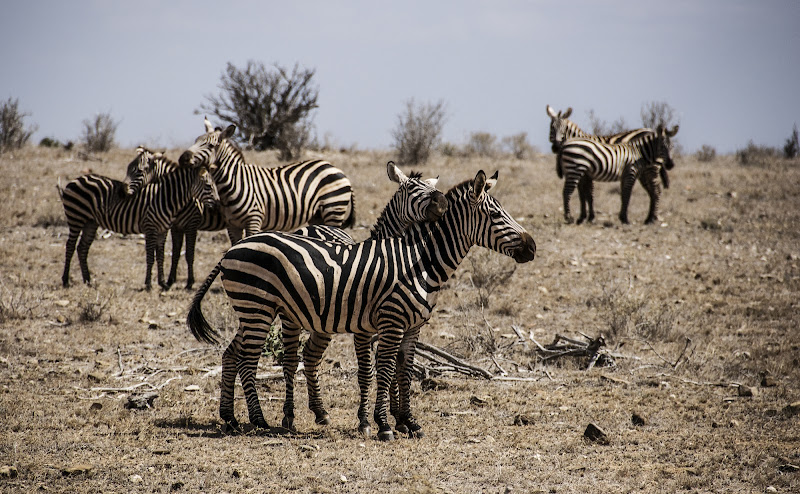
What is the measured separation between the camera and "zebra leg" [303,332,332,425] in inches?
275

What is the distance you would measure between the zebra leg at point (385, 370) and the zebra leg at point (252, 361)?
3.29 feet

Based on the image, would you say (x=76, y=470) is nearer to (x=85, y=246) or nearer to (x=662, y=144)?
(x=85, y=246)

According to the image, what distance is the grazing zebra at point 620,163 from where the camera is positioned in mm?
16344

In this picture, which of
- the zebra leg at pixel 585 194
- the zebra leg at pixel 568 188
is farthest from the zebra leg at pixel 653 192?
the zebra leg at pixel 568 188

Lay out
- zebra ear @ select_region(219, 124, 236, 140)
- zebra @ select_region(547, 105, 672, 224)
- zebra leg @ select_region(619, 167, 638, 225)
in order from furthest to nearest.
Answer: zebra @ select_region(547, 105, 672, 224)
zebra leg @ select_region(619, 167, 638, 225)
zebra ear @ select_region(219, 124, 236, 140)

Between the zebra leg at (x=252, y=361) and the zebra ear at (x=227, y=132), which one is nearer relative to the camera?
the zebra leg at (x=252, y=361)

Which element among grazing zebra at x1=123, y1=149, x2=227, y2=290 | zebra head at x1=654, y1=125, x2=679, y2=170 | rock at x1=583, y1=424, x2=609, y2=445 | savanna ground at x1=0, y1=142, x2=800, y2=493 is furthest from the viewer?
zebra head at x1=654, y1=125, x2=679, y2=170

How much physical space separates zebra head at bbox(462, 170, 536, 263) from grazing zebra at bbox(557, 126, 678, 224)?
973 cm

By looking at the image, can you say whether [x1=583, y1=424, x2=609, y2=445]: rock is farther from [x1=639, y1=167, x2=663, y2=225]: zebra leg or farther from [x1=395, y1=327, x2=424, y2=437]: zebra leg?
[x1=639, y1=167, x2=663, y2=225]: zebra leg

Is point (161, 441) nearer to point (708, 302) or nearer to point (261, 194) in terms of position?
point (261, 194)

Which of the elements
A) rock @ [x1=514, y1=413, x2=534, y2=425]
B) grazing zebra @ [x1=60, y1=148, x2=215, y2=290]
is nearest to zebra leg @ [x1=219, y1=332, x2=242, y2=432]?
rock @ [x1=514, y1=413, x2=534, y2=425]

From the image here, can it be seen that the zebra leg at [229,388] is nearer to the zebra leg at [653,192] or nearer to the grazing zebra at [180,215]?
the grazing zebra at [180,215]

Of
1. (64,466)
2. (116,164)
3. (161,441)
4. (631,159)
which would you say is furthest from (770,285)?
(116,164)

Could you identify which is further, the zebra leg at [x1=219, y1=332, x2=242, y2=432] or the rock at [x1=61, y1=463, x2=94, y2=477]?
the zebra leg at [x1=219, y1=332, x2=242, y2=432]
